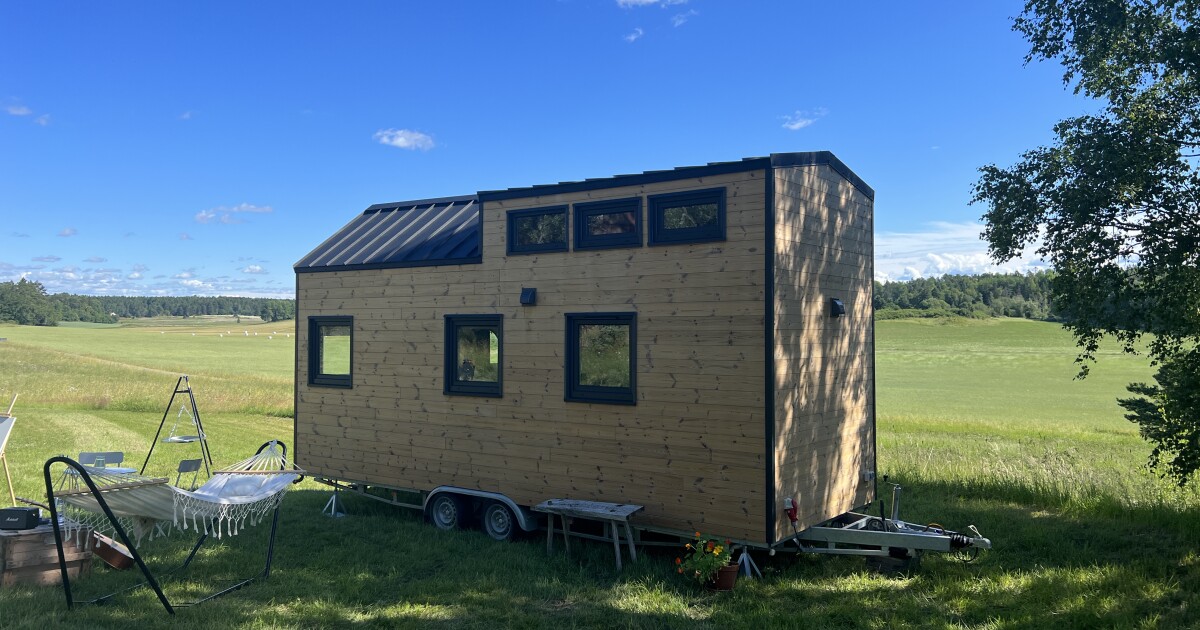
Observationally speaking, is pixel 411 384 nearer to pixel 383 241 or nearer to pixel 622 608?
pixel 383 241

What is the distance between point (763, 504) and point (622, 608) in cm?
156

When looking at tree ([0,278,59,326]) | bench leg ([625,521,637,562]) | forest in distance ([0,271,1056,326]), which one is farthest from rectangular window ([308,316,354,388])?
tree ([0,278,59,326])

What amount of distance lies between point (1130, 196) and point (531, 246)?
22.0ft

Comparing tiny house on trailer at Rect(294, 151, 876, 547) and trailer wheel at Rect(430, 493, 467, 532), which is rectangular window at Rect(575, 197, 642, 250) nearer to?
tiny house on trailer at Rect(294, 151, 876, 547)

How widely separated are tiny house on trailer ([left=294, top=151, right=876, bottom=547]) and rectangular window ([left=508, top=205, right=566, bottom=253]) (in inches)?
1.0

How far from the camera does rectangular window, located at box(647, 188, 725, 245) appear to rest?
7074 millimetres

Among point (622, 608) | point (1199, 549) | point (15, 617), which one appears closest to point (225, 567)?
point (15, 617)

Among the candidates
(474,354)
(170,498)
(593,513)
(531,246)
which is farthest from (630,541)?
(170,498)

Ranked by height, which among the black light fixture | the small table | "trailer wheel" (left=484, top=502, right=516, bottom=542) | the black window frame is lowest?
"trailer wheel" (left=484, top=502, right=516, bottom=542)

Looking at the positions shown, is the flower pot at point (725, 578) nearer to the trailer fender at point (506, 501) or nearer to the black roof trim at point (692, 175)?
the trailer fender at point (506, 501)

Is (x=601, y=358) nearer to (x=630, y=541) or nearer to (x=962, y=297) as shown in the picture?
(x=630, y=541)

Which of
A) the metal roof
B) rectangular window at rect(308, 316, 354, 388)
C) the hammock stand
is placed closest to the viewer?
the hammock stand

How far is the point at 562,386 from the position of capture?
26.0ft

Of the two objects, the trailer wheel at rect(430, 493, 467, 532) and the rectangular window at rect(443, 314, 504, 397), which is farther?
the trailer wheel at rect(430, 493, 467, 532)
